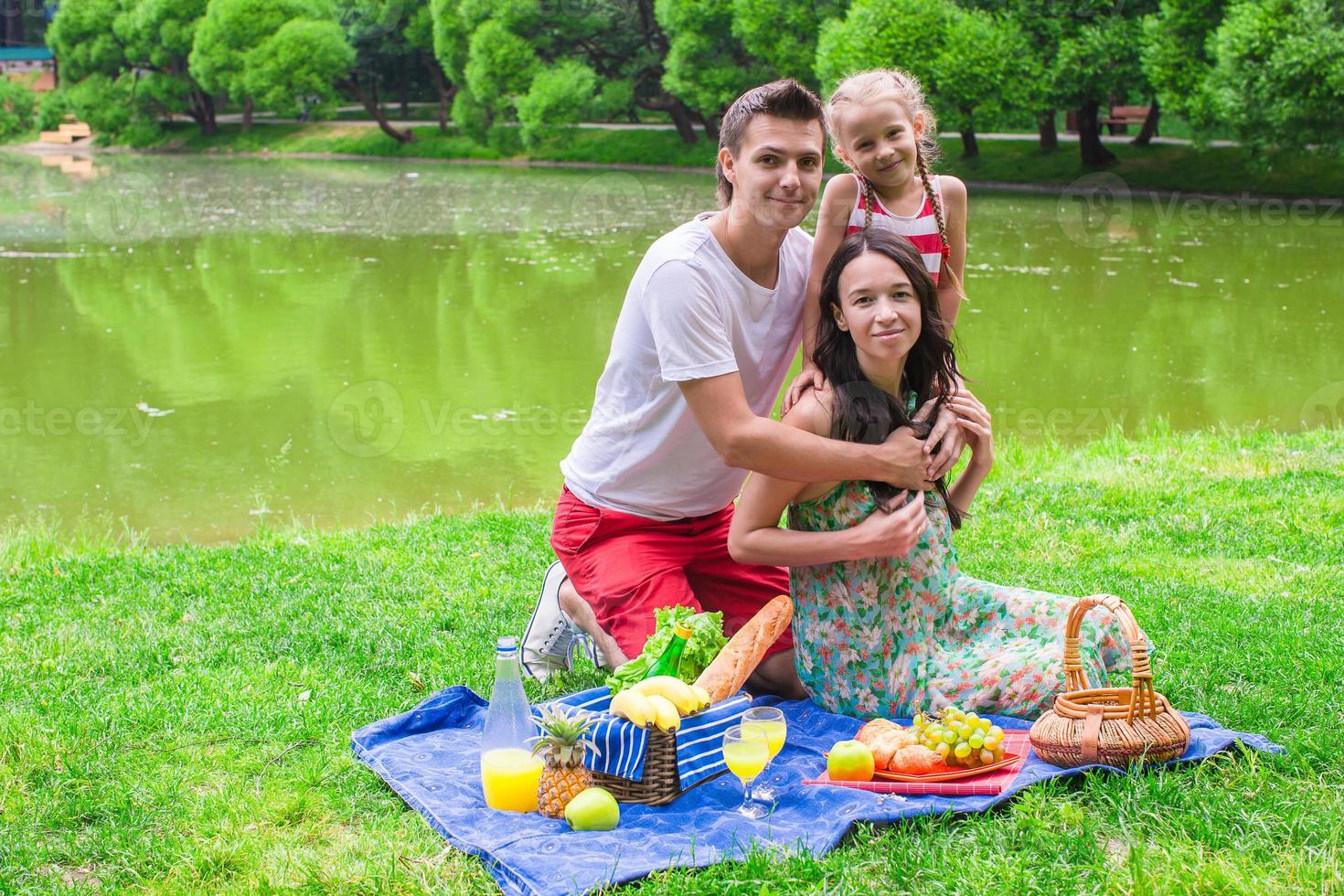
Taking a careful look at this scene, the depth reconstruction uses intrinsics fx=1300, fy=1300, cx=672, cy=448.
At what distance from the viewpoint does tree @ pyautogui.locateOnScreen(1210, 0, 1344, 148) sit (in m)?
20.4

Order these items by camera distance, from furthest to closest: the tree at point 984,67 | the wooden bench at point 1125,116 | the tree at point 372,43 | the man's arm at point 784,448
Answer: the tree at point 372,43 < the wooden bench at point 1125,116 < the tree at point 984,67 < the man's arm at point 784,448

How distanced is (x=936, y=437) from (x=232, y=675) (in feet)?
7.82

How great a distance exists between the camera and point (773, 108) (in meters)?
3.59

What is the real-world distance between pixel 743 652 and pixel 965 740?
589mm

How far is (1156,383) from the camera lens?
10695 mm

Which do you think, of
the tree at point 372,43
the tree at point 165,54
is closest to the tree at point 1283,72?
the tree at point 372,43

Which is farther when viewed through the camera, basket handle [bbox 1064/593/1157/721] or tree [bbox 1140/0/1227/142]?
tree [bbox 1140/0/1227/142]

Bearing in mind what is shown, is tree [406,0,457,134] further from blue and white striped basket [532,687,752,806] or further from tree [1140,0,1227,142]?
blue and white striped basket [532,687,752,806]

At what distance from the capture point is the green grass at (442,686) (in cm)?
289

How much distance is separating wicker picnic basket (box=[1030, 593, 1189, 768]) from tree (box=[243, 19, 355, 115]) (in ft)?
141

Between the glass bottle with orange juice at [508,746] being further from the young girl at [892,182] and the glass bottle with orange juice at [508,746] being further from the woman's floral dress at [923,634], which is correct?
the young girl at [892,182]

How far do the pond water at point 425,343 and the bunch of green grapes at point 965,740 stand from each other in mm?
4551

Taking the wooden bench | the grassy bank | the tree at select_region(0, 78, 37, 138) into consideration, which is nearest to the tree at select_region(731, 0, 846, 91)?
the grassy bank

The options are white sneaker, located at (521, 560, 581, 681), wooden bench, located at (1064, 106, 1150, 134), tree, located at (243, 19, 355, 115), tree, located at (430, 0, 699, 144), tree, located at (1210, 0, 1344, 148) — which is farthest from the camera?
tree, located at (243, 19, 355, 115)
